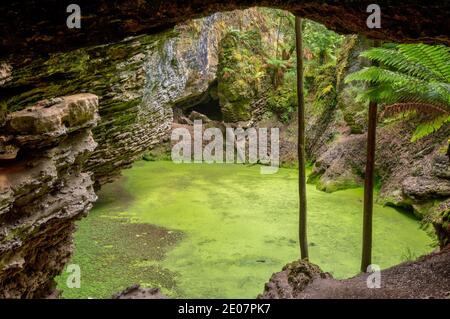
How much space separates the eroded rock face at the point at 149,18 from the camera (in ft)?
7.23

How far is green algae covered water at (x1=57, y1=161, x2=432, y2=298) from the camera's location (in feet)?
19.5

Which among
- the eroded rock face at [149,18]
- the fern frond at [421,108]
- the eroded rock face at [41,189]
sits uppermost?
the eroded rock face at [149,18]

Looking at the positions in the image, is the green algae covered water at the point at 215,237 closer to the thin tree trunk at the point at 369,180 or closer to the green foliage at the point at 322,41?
the thin tree trunk at the point at 369,180

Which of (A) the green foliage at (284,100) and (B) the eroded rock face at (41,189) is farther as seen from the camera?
(A) the green foliage at (284,100)

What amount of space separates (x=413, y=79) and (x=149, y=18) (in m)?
3.20

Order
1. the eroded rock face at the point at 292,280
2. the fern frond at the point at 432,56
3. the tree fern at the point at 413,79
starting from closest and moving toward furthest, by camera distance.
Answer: the eroded rock face at the point at 292,280
the tree fern at the point at 413,79
the fern frond at the point at 432,56

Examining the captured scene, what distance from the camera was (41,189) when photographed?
3947 mm

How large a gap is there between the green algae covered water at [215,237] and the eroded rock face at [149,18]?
12.5 ft

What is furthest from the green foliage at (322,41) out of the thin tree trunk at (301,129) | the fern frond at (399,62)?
the fern frond at (399,62)

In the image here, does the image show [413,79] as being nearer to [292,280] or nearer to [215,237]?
[292,280]

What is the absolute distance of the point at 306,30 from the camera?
14172 mm


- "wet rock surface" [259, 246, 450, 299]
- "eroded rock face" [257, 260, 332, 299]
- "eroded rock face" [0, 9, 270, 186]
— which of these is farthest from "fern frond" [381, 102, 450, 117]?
"eroded rock face" [0, 9, 270, 186]
